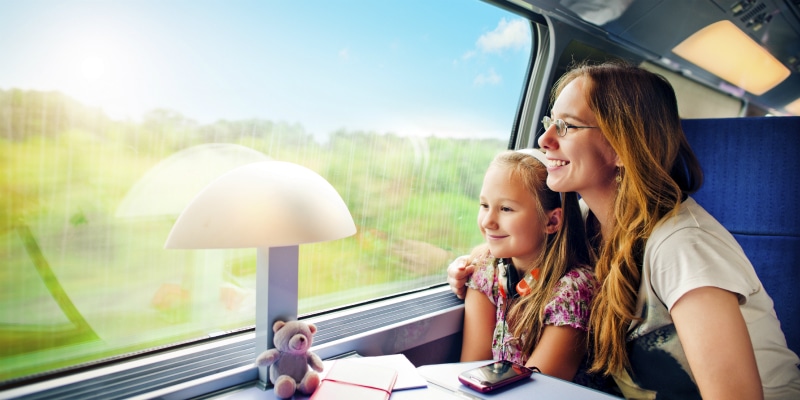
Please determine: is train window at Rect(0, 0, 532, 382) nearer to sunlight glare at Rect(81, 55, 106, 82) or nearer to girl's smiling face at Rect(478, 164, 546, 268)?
sunlight glare at Rect(81, 55, 106, 82)

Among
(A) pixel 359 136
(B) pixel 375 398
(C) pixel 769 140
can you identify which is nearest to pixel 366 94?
(A) pixel 359 136

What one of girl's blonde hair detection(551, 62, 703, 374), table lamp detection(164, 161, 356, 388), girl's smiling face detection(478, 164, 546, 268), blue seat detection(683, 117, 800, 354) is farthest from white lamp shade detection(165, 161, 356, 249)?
blue seat detection(683, 117, 800, 354)

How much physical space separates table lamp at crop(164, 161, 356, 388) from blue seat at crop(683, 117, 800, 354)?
154 centimetres

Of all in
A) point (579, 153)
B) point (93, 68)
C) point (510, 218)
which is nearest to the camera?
point (93, 68)

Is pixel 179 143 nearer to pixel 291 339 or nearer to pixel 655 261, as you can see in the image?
pixel 291 339

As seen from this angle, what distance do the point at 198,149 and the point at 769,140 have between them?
1963mm

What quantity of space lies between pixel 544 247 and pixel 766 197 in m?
Result: 0.85

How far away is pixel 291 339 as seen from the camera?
1.14 m

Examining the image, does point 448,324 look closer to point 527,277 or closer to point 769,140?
point 527,277

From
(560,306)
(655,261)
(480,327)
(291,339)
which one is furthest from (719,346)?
(291,339)

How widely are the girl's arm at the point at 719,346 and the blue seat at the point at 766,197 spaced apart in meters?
0.76

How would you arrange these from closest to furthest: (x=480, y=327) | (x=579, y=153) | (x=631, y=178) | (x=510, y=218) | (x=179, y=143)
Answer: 1. (x=179, y=143)
2. (x=631, y=178)
3. (x=579, y=153)
4. (x=510, y=218)
5. (x=480, y=327)

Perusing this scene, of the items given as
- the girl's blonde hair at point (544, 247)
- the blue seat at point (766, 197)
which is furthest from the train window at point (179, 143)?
the blue seat at point (766, 197)

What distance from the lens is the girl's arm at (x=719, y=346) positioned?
43.7 inches
